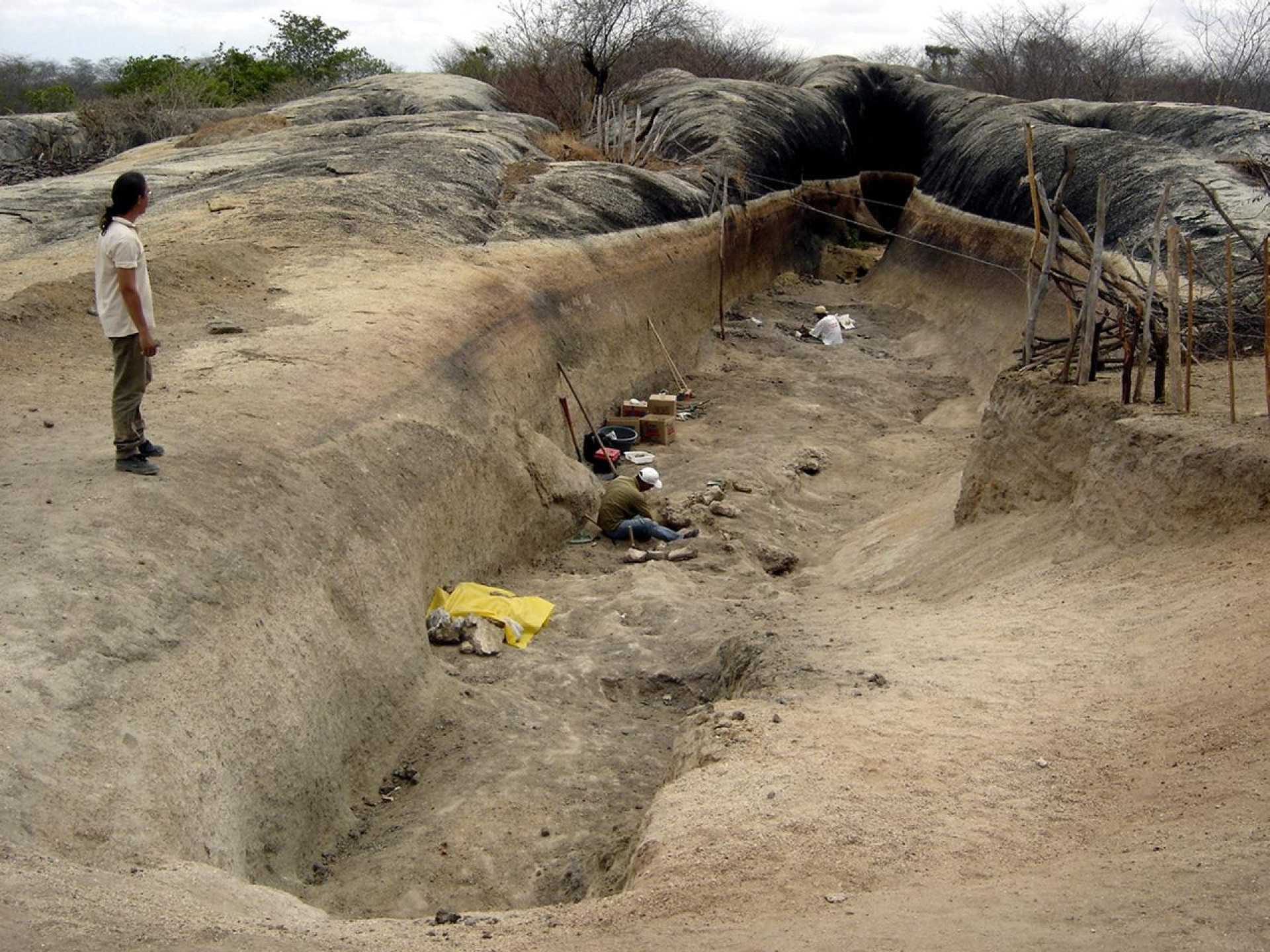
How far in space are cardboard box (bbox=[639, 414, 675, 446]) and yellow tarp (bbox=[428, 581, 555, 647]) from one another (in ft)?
15.4

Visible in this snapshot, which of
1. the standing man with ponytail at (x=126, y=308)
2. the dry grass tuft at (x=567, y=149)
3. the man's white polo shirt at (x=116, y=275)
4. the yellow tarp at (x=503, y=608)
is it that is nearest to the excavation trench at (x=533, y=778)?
the yellow tarp at (x=503, y=608)

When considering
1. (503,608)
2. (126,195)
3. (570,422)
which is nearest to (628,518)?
(570,422)

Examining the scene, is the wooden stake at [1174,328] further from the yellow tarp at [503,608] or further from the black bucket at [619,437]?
the black bucket at [619,437]

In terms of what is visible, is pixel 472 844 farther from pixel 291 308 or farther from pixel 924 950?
pixel 291 308

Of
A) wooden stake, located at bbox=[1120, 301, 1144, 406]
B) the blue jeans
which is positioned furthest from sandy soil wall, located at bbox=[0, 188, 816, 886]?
wooden stake, located at bbox=[1120, 301, 1144, 406]

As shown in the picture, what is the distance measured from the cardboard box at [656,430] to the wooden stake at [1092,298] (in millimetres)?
5286

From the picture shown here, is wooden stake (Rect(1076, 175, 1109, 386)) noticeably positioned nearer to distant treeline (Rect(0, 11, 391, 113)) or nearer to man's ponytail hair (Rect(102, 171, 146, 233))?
man's ponytail hair (Rect(102, 171, 146, 233))

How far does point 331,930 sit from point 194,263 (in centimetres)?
777

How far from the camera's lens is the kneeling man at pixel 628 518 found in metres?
10.1

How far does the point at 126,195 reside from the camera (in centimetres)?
607

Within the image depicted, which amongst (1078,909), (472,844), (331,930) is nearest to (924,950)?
(1078,909)

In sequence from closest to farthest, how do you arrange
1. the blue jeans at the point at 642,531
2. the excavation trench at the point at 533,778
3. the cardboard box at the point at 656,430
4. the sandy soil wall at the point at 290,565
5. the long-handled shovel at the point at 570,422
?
the sandy soil wall at the point at 290,565 < the excavation trench at the point at 533,778 < the blue jeans at the point at 642,531 < the long-handled shovel at the point at 570,422 < the cardboard box at the point at 656,430

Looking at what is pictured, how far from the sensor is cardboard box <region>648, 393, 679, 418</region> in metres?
13.2

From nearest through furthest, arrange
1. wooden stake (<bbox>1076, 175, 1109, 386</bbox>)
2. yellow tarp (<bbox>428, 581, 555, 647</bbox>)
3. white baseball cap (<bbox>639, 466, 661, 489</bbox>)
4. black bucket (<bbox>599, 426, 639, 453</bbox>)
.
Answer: wooden stake (<bbox>1076, 175, 1109, 386</bbox>) < yellow tarp (<bbox>428, 581, 555, 647</bbox>) < white baseball cap (<bbox>639, 466, 661, 489</bbox>) < black bucket (<bbox>599, 426, 639, 453</bbox>)
